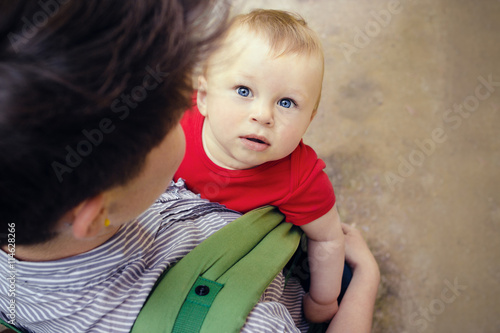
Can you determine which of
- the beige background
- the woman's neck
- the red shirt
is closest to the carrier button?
the woman's neck

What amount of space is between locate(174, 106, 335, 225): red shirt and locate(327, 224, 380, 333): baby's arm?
8.8 inches

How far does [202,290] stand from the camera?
0.62 m

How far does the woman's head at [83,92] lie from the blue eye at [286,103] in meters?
0.33

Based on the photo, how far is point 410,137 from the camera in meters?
1.64

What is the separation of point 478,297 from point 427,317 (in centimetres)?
20

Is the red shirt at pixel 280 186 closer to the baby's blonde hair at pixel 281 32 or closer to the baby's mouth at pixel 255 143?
the baby's mouth at pixel 255 143

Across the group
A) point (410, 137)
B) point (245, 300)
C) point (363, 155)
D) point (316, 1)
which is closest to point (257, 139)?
point (245, 300)

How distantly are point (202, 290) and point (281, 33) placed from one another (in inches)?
18.9

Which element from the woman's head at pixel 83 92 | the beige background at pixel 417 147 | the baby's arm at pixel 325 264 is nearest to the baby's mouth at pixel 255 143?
the baby's arm at pixel 325 264

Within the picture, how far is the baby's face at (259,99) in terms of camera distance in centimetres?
77

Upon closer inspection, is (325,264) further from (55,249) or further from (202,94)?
(55,249)

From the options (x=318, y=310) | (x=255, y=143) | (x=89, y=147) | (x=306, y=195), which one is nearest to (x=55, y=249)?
(x=89, y=147)

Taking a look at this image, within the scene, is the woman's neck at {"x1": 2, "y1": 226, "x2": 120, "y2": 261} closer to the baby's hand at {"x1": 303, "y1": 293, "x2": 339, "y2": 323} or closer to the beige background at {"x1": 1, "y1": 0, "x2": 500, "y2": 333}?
the baby's hand at {"x1": 303, "y1": 293, "x2": 339, "y2": 323}

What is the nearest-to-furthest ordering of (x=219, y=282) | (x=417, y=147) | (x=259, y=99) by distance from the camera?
(x=219, y=282)
(x=259, y=99)
(x=417, y=147)
